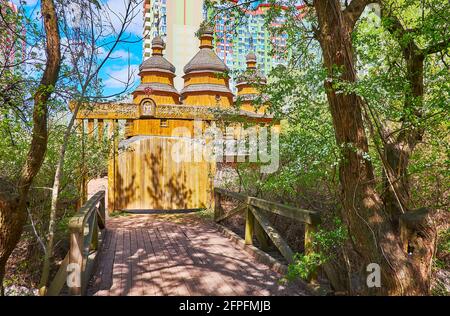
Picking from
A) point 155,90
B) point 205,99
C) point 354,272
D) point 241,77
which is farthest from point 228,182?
point 155,90

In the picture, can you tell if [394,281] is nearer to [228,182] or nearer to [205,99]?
[228,182]

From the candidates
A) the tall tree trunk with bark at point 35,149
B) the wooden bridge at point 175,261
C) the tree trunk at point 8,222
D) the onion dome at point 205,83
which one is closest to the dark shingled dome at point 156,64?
the onion dome at point 205,83

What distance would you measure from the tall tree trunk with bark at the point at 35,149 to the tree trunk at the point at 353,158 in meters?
3.38

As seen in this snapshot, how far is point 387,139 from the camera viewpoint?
4297mm

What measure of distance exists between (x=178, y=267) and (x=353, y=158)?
Answer: 276 centimetres

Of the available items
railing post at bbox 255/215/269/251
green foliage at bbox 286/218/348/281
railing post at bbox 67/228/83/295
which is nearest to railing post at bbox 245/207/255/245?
railing post at bbox 255/215/269/251

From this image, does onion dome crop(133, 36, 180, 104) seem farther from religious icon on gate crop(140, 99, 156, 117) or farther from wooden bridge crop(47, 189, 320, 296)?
wooden bridge crop(47, 189, 320, 296)

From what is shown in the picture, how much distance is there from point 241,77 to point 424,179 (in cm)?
344

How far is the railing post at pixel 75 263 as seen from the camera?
11.0 feet

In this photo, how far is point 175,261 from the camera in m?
5.04

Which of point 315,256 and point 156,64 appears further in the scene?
point 156,64

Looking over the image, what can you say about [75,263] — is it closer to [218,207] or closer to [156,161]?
[218,207]

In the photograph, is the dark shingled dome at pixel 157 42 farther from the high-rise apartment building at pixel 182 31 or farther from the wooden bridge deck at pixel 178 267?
the wooden bridge deck at pixel 178 267

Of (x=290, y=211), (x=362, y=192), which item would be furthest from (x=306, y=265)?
(x=362, y=192)
